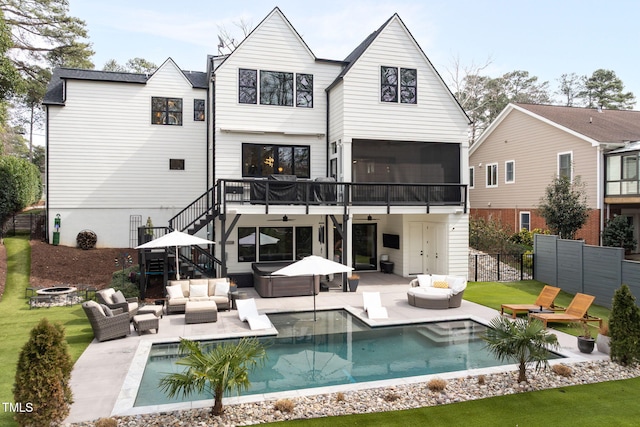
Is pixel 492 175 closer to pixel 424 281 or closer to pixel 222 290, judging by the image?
pixel 424 281

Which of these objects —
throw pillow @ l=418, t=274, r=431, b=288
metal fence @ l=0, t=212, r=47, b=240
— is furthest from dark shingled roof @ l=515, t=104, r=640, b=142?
metal fence @ l=0, t=212, r=47, b=240

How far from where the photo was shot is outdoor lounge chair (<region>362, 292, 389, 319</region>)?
12.4 meters

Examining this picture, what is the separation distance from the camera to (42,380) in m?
5.65

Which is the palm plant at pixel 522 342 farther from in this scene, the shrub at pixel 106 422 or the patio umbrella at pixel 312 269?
the shrub at pixel 106 422

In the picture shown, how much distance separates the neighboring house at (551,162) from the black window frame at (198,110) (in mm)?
19129

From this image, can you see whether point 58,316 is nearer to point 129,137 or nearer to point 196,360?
point 196,360

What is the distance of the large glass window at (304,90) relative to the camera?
18.4 metres

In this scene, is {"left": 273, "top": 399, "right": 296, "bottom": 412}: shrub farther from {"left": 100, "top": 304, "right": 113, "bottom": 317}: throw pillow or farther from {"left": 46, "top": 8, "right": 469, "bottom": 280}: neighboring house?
{"left": 46, "top": 8, "right": 469, "bottom": 280}: neighboring house

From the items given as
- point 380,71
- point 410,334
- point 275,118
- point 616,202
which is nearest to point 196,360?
point 410,334

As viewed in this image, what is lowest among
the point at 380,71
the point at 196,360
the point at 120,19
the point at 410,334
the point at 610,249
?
the point at 410,334

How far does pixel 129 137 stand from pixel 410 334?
A: 16.3 metres

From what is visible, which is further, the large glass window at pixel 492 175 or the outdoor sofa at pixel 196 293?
the large glass window at pixel 492 175

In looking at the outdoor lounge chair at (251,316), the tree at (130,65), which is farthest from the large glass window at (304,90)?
the tree at (130,65)

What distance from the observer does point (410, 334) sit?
11.2m
